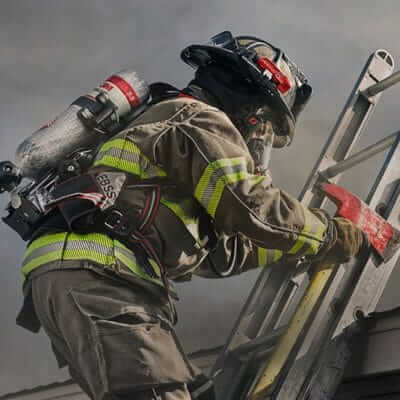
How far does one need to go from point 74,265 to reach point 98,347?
34cm

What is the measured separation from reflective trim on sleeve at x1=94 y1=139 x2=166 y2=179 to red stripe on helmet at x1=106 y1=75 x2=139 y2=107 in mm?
378

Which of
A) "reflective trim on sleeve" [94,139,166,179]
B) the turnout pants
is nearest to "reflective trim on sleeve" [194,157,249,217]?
"reflective trim on sleeve" [94,139,166,179]

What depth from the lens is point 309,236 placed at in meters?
3.01

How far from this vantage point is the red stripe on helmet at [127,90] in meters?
3.22

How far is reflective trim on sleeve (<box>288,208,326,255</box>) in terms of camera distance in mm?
2980

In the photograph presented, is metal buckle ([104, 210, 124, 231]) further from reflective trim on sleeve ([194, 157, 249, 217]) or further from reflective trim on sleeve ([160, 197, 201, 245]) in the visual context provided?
reflective trim on sleeve ([194, 157, 249, 217])

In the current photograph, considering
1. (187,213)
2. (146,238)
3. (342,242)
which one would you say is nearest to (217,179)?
Answer: (187,213)

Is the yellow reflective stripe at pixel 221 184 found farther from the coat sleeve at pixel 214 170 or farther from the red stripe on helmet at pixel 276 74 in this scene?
the red stripe on helmet at pixel 276 74

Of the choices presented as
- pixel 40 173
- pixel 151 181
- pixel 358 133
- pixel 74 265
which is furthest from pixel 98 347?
pixel 358 133

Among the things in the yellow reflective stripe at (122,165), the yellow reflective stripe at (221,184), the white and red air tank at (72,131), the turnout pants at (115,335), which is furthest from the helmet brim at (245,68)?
the turnout pants at (115,335)

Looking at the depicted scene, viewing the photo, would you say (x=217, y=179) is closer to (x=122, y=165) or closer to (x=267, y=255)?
(x=122, y=165)

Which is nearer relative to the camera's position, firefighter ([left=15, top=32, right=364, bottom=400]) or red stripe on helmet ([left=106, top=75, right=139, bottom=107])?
firefighter ([left=15, top=32, right=364, bottom=400])

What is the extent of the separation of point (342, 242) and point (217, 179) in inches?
31.7

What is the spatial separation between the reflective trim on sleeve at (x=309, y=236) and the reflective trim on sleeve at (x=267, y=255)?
1.08 ft
